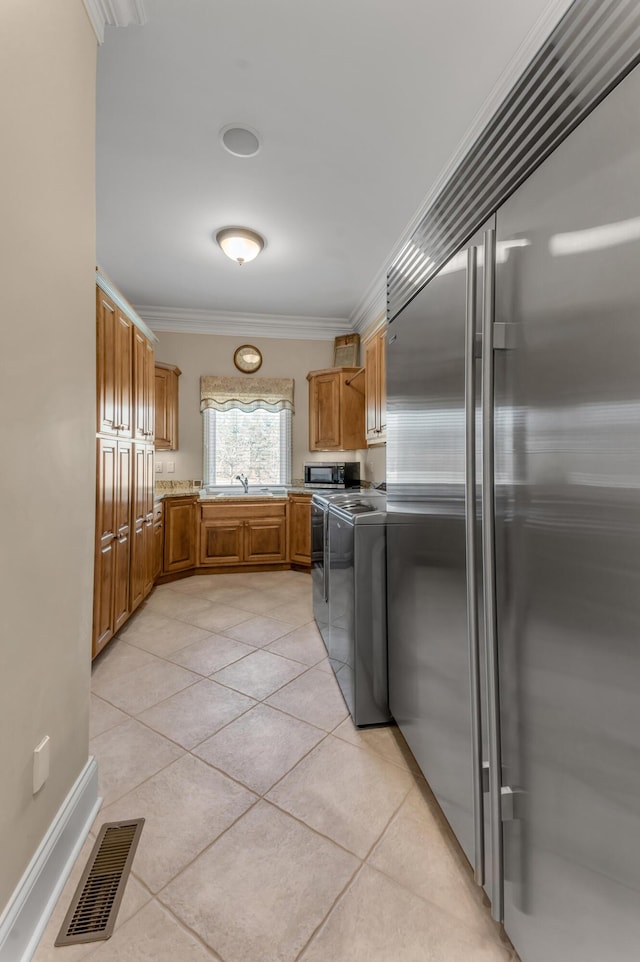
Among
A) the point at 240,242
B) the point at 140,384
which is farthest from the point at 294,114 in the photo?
the point at 140,384

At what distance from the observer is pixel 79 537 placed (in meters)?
1.41

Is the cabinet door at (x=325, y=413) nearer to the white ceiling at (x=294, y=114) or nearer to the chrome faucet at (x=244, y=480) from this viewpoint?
the chrome faucet at (x=244, y=480)

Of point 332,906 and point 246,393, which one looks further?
point 246,393

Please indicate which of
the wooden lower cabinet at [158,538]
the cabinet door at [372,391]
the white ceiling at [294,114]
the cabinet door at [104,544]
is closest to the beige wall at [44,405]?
the white ceiling at [294,114]

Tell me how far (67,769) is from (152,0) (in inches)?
111

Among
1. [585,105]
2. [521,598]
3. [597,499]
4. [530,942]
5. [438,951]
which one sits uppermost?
[585,105]

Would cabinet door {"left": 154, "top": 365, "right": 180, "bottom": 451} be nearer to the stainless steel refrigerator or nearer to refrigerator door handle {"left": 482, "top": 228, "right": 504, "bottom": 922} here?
the stainless steel refrigerator

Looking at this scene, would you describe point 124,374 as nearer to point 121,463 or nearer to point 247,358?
point 121,463

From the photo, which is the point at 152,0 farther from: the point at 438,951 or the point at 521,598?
the point at 438,951

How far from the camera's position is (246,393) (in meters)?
5.06

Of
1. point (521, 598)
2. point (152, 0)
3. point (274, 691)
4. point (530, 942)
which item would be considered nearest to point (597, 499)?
point (521, 598)

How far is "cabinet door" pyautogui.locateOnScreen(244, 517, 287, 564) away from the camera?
457cm

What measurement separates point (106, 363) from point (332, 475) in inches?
105

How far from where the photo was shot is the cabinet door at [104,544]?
2416mm
